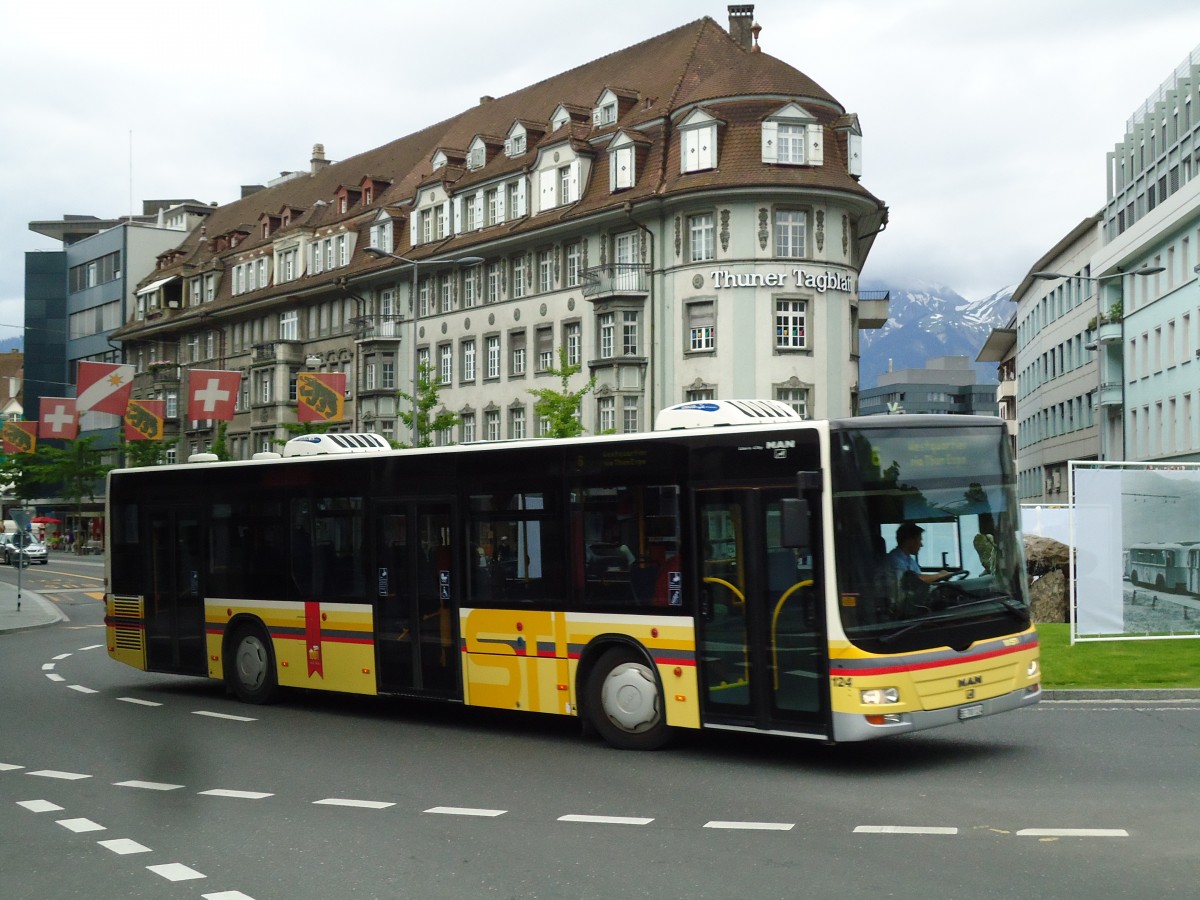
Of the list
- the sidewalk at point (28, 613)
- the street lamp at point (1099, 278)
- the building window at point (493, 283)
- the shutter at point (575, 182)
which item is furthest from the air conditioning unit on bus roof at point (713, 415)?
the building window at point (493, 283)

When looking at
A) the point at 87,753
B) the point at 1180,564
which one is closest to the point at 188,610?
the point at 87,753

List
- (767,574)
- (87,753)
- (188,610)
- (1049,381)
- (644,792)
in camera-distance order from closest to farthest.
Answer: (644,792) → (767,574) → (87,753) → (188,610) → (1049,381)

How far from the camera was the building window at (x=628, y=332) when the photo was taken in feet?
182

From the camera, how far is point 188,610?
59.0 feet

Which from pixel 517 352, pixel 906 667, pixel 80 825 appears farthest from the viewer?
pixel 517 352

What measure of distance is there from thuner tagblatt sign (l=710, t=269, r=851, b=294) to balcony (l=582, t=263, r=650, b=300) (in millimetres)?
2796

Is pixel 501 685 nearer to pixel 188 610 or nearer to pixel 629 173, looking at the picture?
pixel 188 610

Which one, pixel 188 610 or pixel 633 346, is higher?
pixel 633 346

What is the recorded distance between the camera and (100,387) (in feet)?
117

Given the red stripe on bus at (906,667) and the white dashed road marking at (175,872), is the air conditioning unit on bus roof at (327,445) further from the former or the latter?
the white dashed road marking at (175,872)

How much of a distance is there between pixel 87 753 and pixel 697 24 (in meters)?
50.8

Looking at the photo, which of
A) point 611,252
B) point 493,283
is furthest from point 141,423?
point 493,283

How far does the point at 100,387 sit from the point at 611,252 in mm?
24341

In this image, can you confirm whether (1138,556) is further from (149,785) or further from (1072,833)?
(149,785)
